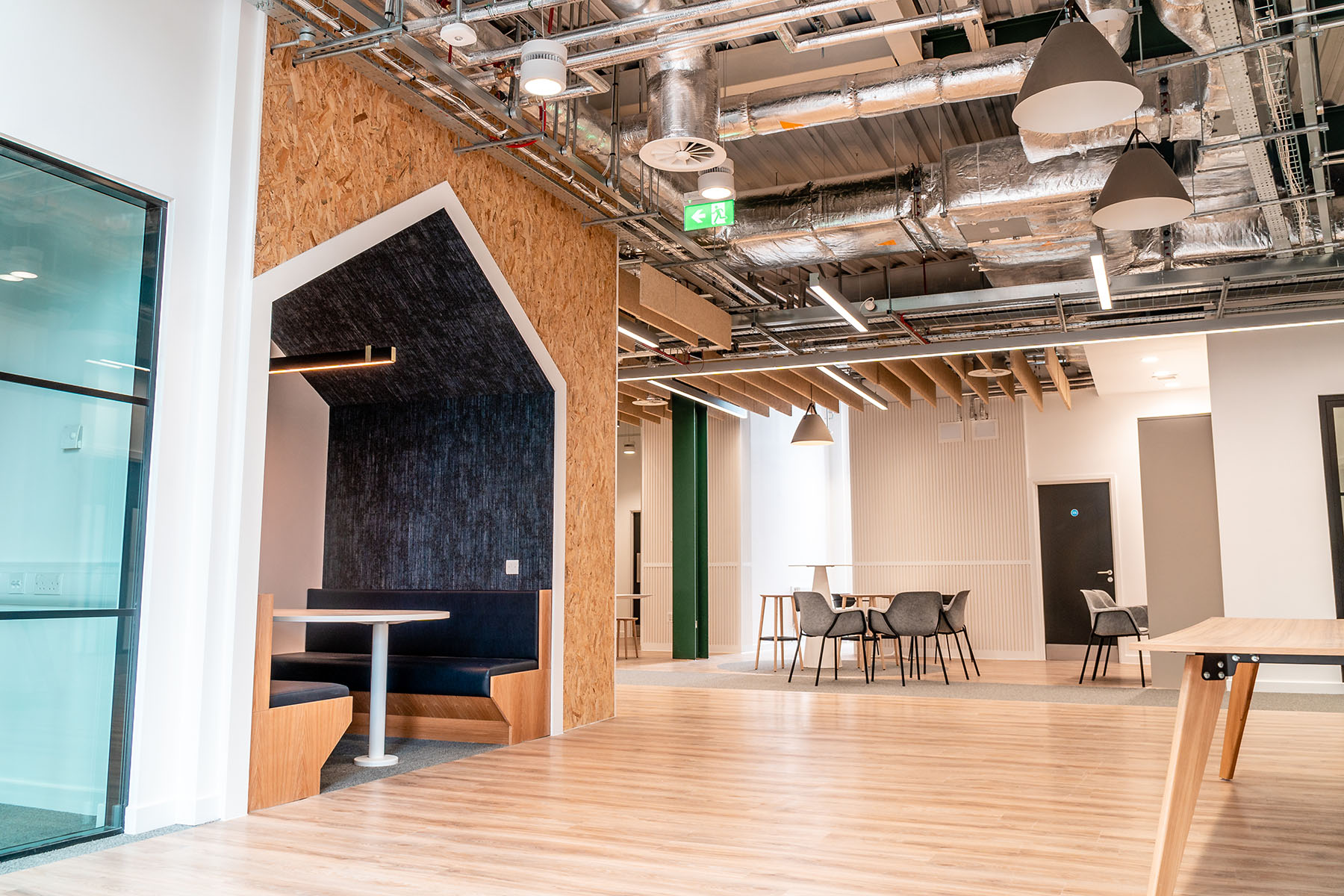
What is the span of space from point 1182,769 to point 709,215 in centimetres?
434

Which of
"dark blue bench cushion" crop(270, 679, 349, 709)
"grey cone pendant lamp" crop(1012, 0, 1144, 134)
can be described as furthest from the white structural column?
"grey cone pendant lamp" crop(1012, 0, 1144, 134)

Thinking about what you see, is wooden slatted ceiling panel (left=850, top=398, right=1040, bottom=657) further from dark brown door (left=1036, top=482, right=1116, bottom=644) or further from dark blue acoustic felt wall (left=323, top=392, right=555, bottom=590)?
dark blue acoustic felt wall (left=323, top=392, right=555, bottom=590)

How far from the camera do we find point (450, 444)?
660 cm

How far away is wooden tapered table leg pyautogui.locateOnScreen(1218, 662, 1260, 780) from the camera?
4645 millimetres

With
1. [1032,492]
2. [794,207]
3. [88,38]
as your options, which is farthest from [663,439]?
[88,38]

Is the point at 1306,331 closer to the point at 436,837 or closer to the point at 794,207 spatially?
the point at 794,207

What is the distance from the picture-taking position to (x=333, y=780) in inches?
188

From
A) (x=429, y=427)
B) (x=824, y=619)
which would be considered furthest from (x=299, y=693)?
(x=824, y=619)

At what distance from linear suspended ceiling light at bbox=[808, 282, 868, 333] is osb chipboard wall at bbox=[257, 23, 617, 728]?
4.94ft

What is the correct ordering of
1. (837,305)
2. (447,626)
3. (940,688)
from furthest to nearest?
(940,688), (837,305), (447,626)

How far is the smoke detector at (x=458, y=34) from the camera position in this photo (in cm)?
396

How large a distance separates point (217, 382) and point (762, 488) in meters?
10.9

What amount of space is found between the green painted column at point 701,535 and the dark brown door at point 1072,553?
168 inches

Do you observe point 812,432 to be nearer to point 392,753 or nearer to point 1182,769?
point 392,753
